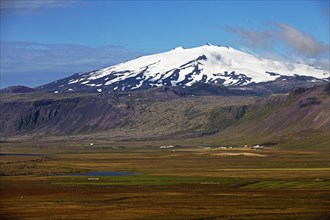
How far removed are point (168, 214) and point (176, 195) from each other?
14.7 m

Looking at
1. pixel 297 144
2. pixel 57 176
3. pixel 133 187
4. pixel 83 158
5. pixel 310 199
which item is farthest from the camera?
pixel 297 144

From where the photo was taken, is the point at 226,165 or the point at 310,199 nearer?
the point at 310,199

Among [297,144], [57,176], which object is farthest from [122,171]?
[297,144]

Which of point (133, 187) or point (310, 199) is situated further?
point (133, 187)

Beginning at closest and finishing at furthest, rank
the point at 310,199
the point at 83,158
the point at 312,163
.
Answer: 1. the point at 310,199
2. the point at 312,163
3. the point at 83,158

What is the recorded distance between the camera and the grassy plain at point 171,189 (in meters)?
63.6

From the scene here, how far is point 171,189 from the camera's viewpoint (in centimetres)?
8406

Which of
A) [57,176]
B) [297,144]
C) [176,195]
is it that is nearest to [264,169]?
[57,176]

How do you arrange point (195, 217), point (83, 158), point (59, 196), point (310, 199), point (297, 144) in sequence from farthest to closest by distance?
point (297, 144)
point (83, 158)
point (59, 196)
point (310, 199)
point (195, 217)

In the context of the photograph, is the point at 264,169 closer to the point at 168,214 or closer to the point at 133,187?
the point at 133,187

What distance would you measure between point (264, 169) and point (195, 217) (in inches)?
2199

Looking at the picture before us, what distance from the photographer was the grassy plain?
209 feet

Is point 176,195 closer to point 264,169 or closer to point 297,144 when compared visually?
point 264,169

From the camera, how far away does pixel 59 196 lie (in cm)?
7712
